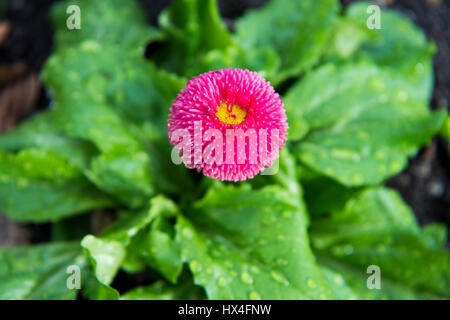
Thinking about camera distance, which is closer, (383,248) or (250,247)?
(250,247)

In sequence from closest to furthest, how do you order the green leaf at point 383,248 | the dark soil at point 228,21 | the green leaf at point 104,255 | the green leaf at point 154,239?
the green leaf at point 104,255, the green leaf at point 154,239, the green leaf at point 383,248, the dark soil at point 228,21

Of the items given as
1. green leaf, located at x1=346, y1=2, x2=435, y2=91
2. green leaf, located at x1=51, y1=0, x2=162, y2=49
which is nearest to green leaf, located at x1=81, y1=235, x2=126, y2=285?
green leaf, located at x1=51, y1=0, x2=162, y2=49

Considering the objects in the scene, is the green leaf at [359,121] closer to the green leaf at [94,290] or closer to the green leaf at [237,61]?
the green leaf at [237,61]

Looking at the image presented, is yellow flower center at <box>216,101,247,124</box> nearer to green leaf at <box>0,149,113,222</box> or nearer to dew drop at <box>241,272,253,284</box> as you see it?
dew drop at <box>241,272,253,284</box>

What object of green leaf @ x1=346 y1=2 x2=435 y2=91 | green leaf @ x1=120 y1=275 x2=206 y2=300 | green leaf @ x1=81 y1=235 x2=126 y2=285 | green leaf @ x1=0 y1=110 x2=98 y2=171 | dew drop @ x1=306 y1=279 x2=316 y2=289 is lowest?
green leaf @ x1=120 y1=275 x2=206 y2=300

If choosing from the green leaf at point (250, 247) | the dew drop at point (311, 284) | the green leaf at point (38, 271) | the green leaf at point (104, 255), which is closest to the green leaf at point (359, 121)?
the green leaf at point (250, 247)

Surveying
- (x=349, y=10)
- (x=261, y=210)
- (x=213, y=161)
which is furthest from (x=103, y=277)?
(x=349, y=10)

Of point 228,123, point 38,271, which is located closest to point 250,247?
point 228,123

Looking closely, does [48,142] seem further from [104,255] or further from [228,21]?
[228,21]
